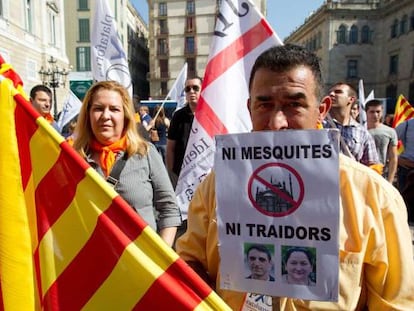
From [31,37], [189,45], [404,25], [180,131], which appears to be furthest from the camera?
[189,45]

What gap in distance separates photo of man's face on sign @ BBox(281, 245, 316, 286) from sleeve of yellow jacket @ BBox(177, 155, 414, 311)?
0.13 meters

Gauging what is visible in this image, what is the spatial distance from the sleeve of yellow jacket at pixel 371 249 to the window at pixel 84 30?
4660cm

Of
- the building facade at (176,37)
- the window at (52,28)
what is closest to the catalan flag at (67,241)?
the window at (52,28)

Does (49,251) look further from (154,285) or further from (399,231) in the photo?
(399,231)

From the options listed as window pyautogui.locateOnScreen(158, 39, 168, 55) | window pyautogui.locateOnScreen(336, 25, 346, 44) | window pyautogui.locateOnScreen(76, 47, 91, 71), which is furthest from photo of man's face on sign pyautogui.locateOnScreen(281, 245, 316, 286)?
window pyautogui.locateOnScreen(158, 39, 168, 55)

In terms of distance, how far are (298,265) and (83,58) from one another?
47.1m

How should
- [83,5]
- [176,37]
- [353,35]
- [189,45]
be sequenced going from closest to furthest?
[83,5]
[353,35]
[189,45]
[176,37]

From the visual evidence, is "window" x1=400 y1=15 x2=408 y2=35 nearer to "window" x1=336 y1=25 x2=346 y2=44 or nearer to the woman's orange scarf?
"window" x1=336 y1=25 x2=346 y2=44

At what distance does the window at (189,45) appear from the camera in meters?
59.9

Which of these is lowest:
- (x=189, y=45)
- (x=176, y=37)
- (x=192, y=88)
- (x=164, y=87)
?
(x=192, y=88)

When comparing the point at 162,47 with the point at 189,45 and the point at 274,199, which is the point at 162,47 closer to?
the point at 189,45

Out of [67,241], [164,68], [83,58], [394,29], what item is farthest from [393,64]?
[67,241]

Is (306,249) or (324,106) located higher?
(324,106)

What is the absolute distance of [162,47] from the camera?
60.9 metres
